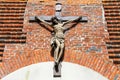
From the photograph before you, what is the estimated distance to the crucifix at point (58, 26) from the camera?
26.8ft

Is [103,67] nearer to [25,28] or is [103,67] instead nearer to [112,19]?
[112,19]

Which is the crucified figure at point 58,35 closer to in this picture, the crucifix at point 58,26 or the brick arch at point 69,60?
the crucifix at point 58,26

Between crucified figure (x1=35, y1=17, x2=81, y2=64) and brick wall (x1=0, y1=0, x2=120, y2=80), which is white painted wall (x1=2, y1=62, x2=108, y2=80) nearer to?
brick wall (x1=0, y1=0, x2=120, y2=80)

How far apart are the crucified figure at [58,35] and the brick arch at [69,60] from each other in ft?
0.69

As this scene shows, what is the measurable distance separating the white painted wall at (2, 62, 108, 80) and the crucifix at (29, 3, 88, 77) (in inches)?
5.9

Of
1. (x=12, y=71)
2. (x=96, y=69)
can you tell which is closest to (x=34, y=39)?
(x=12, y=71)

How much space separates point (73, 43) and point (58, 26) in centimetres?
60

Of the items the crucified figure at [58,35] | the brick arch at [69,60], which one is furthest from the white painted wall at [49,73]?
the crucified figure at [58,35]

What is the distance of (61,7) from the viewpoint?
934 centimetres

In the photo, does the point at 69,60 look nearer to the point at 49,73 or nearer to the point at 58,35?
the point at 49,73

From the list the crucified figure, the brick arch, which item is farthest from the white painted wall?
the crucified figure

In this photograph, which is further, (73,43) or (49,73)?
(73,43)

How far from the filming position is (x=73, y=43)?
28.4ft

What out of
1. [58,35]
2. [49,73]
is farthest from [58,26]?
[49,73]
